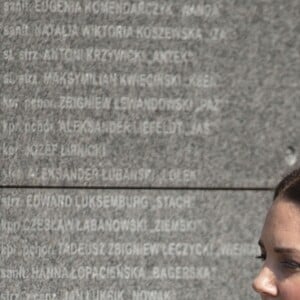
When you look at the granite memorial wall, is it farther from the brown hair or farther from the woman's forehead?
the woman's forehead

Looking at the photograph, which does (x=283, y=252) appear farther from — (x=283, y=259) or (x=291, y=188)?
(x=291, y=188)

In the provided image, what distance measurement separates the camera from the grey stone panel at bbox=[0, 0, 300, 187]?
4578 millimetres

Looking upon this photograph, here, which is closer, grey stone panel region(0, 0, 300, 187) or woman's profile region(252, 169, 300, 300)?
woman's profile region(252, 169, 300, 300)

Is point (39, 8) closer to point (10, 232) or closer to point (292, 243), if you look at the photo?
point (10, 232)

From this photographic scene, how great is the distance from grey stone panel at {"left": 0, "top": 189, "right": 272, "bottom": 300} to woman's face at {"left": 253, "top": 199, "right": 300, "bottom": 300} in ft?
4.64

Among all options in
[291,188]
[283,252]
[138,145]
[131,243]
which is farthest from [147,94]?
[283,252]

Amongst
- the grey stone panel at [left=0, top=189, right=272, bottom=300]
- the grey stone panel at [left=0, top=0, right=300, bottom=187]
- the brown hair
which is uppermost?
the brown hair

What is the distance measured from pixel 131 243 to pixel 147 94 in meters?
0.67

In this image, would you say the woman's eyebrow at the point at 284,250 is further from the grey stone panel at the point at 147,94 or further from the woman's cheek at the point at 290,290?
the grey stone panel at the point at 147,94

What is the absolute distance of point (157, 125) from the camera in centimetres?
462

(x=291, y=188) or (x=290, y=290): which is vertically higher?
(x=291, y=188)

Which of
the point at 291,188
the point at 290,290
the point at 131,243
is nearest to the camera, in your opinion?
the point at 290,290

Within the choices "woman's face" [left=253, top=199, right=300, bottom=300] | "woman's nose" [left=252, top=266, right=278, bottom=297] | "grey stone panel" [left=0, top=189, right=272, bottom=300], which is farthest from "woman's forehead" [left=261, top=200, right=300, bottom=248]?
"grey stone panel" [left=0, top=189, right=272, bottom=300]

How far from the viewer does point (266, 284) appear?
3125 millimetres
